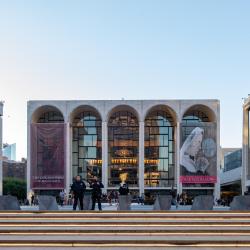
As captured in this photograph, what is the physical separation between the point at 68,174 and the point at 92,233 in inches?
2119

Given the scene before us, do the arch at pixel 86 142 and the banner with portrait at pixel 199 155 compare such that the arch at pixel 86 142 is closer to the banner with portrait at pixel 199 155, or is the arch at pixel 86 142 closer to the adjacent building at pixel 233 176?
the banner with portrait at pixel 199 155

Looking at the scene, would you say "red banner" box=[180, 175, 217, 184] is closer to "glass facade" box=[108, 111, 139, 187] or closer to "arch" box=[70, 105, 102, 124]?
"glass facade" box=[108, 111, 139, 187]

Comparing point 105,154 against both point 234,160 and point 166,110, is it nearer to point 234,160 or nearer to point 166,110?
point 166,110

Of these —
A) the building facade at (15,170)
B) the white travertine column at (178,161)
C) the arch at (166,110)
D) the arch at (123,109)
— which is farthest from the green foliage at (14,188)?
the white travertine column at (178,161)

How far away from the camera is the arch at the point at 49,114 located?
70188 millimetres

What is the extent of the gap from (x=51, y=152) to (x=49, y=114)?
9474 mm

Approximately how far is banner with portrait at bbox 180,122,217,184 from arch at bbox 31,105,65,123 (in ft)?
57.8

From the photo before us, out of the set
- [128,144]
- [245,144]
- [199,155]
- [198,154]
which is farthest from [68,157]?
[245,144]

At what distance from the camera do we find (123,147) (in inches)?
2926

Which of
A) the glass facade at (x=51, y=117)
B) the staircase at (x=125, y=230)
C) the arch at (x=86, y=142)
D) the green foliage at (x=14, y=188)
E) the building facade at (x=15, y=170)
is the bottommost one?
the green foliage at (x=14, y=188)

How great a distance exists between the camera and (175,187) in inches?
2751

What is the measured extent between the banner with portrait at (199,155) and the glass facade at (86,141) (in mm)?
13190

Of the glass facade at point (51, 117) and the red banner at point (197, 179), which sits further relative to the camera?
the glass facade at point (51, 117)

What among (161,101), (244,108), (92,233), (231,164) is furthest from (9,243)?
(231,164)
